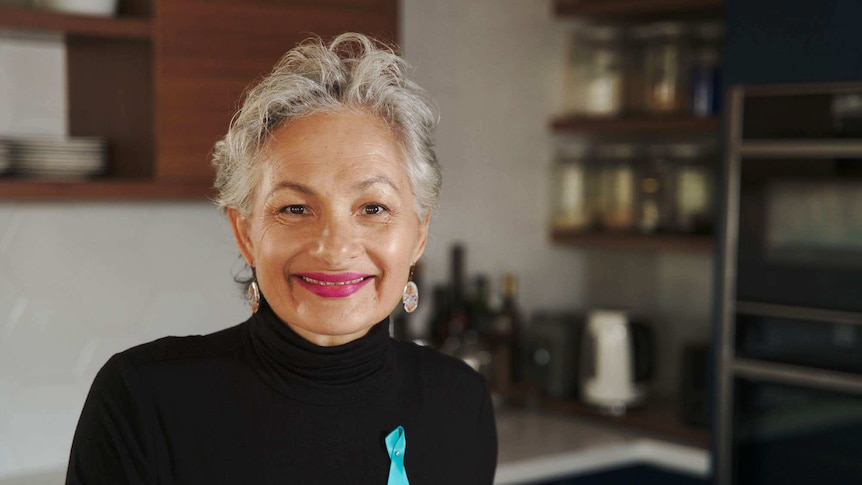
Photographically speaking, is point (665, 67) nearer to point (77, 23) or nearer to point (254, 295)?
point (77, 23)

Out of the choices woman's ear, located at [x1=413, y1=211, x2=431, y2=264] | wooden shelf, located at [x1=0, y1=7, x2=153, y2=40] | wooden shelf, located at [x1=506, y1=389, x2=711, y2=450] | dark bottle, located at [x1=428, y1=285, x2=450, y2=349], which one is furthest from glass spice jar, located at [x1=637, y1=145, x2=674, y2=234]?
woman's ear, located at [x1=413, y1=211, x2=431, y2=264]

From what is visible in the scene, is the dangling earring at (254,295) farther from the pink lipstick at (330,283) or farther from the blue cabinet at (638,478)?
the blue cabinet at (638,478)

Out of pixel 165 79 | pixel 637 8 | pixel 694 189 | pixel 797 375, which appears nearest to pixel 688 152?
pixel 694 189

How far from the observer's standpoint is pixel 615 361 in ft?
11.0

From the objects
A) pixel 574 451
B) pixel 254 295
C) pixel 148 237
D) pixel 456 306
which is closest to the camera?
pixel 254 295

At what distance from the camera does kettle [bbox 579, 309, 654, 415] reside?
3.35 meters

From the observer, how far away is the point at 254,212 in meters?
1.08

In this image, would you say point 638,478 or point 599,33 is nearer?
point 638,478

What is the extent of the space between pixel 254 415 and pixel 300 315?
0.12m

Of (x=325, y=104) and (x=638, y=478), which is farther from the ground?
(x=325, y=104)

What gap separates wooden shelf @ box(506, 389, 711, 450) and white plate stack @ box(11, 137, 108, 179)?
5.50 feet

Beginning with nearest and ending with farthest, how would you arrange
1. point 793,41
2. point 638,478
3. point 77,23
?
point 77,23 → point 793,41 → point 638,478

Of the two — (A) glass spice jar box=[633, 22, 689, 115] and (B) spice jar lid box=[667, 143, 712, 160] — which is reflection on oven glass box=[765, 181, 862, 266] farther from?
(A) glass spice jar box=[633, 22, 689, 115]

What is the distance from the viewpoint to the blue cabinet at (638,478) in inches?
119
